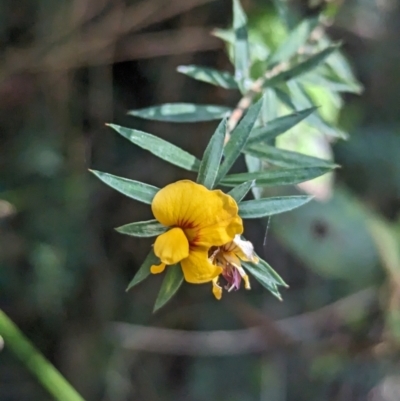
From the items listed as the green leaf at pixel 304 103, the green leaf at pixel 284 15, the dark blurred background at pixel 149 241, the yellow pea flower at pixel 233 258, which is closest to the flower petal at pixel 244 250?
the yellow pea flower at pixel 233 258

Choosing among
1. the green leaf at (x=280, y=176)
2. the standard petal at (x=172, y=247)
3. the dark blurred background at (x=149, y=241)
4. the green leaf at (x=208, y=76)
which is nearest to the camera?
A: the standard petal at (x=172, y=247)

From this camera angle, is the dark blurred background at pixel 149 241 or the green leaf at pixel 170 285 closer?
the green leaf at pixel 170 285

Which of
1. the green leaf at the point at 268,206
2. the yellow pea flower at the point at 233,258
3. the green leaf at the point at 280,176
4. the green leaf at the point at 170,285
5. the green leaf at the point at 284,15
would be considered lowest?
the green leaf at the point at 170,285

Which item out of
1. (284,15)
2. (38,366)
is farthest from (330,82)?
(38,366)

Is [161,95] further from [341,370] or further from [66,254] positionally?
[341,370]

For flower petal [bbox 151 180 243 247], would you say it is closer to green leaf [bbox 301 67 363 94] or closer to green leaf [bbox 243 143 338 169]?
green leaf [bbox 243 143 338 169]

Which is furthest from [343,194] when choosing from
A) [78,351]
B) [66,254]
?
[78,351]

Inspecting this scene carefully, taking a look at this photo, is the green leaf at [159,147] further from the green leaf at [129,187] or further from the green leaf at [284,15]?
the green leaf at [284,15]
